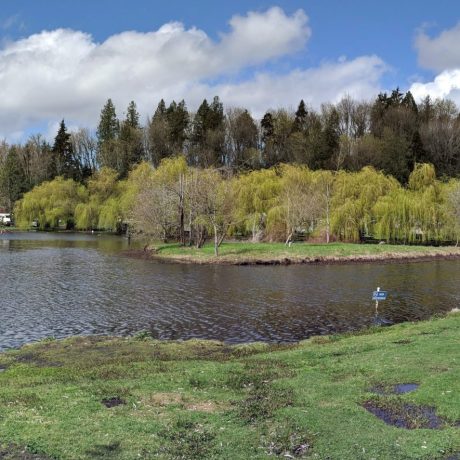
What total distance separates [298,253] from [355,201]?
1671cm

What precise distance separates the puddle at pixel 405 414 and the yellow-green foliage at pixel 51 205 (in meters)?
110

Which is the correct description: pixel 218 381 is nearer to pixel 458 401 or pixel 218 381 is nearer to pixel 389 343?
pixel 458 401

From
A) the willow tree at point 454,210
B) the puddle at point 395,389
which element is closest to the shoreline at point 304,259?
the willow tree at point 454,210

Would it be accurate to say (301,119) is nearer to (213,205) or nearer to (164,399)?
(213,205)

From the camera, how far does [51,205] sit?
→ 4589 inches

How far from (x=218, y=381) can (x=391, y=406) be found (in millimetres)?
4627

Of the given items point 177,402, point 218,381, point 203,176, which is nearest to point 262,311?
point 218,381

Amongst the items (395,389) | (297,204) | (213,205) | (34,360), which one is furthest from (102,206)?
(395,389)

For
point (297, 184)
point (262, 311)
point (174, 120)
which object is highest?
point (174, 120)

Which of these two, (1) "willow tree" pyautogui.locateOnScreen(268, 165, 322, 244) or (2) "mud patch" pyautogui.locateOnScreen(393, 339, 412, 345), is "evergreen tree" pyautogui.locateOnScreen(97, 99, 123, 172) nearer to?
(1) "willow tree" pyautogui.locateOnScreen(268, 165, 322, 244)

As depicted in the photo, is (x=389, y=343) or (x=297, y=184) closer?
(x=389, y=343)

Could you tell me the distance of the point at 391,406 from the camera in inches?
465

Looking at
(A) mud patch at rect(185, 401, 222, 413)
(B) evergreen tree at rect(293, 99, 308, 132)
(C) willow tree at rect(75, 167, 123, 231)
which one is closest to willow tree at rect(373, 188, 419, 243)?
(B) evergreen tree at rect(293, 99, 308, 132)

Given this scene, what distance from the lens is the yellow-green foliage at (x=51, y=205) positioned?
4555 inches
